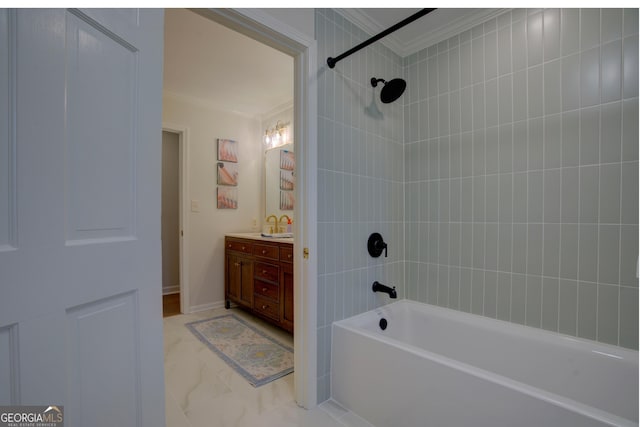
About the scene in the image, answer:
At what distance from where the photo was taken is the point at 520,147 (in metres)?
1.77

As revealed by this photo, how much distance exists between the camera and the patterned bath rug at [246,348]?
2.10 meters

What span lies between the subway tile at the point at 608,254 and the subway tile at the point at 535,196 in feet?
0.90

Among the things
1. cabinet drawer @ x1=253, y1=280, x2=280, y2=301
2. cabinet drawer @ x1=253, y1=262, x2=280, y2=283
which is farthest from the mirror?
cabinet drawer @ x1=253, y1=280, x2=280, y2=301

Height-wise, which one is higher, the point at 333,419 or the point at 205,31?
the point at 205,31

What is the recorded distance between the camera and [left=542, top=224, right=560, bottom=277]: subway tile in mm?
1653

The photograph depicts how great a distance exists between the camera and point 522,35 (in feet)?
5.82

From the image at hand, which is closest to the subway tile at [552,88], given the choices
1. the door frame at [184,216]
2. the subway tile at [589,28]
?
the subway tile at [589,28]

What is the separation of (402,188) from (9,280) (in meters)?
2.16

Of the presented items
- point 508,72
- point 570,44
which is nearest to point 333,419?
point 508,72

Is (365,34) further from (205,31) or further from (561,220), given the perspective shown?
(561,220)

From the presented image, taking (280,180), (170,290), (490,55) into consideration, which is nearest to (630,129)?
(490,55)

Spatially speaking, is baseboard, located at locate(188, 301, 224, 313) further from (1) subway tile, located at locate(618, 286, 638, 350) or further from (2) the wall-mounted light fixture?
(1) subway tile, located at locate(618, 286, 638, 350)

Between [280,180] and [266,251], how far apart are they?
43.3 inches

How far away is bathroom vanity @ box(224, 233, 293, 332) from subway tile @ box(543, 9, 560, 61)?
2.12 meters
